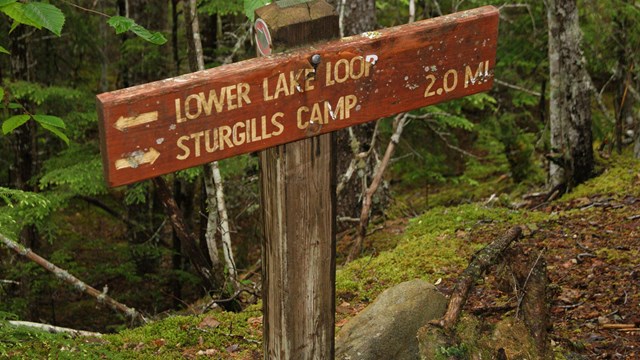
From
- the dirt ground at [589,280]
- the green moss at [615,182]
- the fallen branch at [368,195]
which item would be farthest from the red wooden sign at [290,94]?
the green moss at [615,182]

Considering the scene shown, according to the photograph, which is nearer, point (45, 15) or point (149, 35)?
point (45, 15)

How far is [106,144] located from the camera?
2596mm

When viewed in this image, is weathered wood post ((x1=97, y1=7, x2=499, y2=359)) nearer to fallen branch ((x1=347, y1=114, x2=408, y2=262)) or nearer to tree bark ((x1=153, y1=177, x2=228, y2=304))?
tree bark ((x1=153, y1=177, x2=228, y2=304))

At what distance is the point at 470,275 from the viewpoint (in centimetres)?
434

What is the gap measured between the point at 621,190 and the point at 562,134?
924 mm

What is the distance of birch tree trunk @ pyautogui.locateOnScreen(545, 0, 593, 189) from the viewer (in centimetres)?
759

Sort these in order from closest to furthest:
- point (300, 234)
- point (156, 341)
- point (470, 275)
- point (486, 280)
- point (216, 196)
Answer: point (300, 234) → point (470, 275) → point (156, 341) → point (486, 280) → point (216, 196)

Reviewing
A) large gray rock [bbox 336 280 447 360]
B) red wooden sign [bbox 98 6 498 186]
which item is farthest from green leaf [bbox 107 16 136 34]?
large gray rock [bbox 336 280 447 360]

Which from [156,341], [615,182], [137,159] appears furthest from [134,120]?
[615,182]

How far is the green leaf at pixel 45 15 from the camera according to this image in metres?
2.80

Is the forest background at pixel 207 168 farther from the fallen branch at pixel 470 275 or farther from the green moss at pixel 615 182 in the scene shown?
the fallen branch at pixel 470 275

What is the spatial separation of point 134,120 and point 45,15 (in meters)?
0.65

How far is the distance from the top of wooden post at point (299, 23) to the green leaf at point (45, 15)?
34.3 inches

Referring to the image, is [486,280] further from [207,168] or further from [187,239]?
[207,168]
